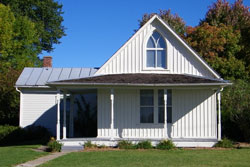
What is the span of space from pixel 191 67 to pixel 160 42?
2095mm

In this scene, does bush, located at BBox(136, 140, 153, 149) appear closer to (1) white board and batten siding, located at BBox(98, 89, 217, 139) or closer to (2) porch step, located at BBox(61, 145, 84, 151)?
(1) white board and batten siding, located at BBox(98, 89, 217, 139)

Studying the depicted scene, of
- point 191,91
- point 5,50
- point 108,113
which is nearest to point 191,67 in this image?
point 191,91

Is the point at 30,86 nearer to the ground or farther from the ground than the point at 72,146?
farther from the ground

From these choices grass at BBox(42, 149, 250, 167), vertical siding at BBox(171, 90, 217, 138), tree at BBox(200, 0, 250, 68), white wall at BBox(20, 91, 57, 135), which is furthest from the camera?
tree at BBox(200, 0, 250, 68)

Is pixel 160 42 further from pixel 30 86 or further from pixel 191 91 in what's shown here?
pixel 30 86

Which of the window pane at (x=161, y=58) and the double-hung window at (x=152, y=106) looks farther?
the window pane at (x=161, y=58)

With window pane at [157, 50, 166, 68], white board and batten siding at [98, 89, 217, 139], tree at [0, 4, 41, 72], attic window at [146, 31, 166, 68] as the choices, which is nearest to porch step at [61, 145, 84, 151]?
white board and batten siding at [98, 89, 217, 139]

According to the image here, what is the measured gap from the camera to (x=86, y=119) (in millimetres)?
22562

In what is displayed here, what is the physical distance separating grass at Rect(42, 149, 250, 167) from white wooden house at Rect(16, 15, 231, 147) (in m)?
1.67

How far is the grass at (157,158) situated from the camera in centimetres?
1260

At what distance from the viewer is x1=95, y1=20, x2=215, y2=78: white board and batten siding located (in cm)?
1934

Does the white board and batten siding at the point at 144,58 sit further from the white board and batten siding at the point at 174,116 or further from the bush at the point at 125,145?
the bush at the point at 125,145

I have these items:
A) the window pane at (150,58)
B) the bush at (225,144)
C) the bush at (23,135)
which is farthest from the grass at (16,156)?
the bush at (225,144)

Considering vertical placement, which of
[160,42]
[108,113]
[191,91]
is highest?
[160,42]
